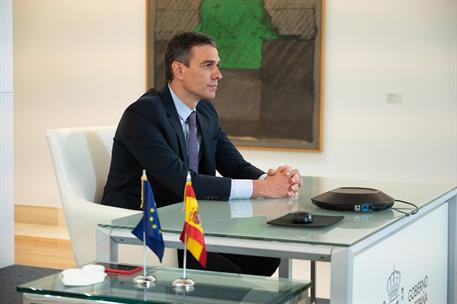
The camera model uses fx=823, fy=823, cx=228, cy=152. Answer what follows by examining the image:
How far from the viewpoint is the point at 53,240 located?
6.66m

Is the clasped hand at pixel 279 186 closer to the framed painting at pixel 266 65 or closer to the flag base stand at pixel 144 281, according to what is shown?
the flag base stand at pixel 144 281

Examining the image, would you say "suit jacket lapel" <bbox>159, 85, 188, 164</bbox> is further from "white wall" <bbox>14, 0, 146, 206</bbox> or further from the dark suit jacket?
"white wall" <bbox>14, 0, 146, 206</bbox>

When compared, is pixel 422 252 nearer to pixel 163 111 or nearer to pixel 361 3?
pixel 163 111

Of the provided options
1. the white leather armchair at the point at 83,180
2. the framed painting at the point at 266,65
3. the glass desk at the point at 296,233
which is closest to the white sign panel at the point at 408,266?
the glass desk at the point at 296,233

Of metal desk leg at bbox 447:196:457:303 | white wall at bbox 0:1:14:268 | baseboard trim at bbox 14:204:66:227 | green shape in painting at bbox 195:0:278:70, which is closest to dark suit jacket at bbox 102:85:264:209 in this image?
metal desk leg at bbox 447:196:457:303

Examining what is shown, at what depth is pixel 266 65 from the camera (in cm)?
639

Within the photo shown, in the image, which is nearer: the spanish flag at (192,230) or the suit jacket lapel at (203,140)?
the spanish flag at (192,230)

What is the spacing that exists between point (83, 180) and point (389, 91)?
3.04m

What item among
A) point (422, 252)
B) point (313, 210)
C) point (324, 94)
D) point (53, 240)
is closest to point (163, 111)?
point (313, 210)

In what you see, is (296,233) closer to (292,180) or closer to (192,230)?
(192,230)

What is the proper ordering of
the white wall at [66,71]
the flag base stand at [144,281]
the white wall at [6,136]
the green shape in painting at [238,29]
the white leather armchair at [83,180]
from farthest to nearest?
the white wall at [66,71] < the green shape in painting at [238,29] < the white wall at [6,136] < the white leather armchair at [83,180] < the flag base stand at [144,281]

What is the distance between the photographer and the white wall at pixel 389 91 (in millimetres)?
5875

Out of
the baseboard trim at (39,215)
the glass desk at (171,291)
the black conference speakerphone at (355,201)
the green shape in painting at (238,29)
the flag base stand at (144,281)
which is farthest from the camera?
the baseboard trim at (39,215)

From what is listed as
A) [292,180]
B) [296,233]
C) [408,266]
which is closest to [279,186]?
[292,180]
